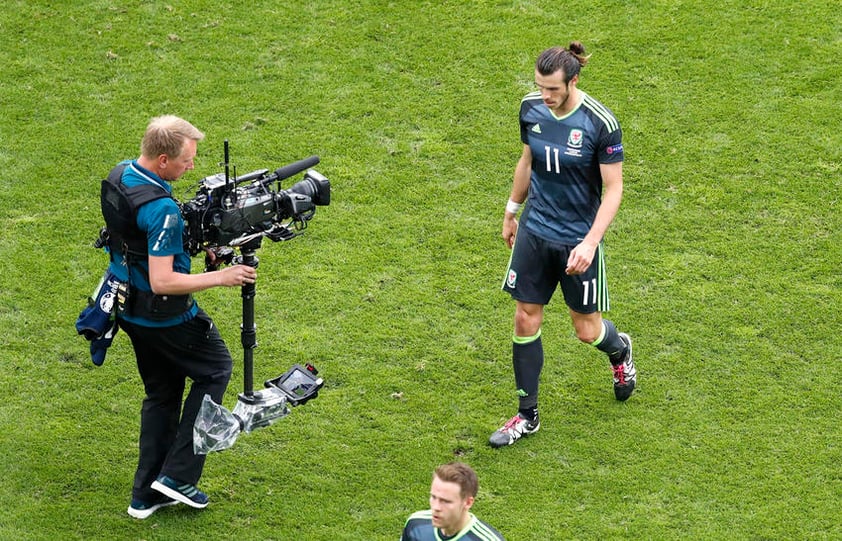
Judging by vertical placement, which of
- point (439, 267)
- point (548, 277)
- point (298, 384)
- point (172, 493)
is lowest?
point (172, 493)

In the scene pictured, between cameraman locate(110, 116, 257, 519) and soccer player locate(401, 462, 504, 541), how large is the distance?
5.22 ft

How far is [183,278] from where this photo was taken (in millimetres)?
6219

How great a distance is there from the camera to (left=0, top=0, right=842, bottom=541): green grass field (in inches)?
273

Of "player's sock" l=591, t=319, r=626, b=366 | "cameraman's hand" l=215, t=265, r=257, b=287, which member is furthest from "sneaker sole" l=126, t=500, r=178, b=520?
"player's sock" l=591, t=319, r=626, b=366

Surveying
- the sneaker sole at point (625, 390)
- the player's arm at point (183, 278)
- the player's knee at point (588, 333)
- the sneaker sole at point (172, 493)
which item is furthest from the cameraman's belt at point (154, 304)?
the sneaker sole at point (625, 390)

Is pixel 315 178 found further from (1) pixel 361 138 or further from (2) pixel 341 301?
(1) pixel 361 138

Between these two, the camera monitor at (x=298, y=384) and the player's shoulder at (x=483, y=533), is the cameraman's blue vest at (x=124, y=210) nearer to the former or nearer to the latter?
the camera monitor at (x=298, y=384)

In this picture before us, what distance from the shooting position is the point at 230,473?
23.3 ft

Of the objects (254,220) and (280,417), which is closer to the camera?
(254,220)

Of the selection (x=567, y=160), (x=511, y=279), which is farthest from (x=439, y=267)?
(x=567, y=160)

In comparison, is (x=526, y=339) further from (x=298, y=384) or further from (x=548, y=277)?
(x=298, y=384)

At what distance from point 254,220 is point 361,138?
141 inches

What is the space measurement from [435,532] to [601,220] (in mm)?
2158

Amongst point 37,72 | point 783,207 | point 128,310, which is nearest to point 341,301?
point 128,310
